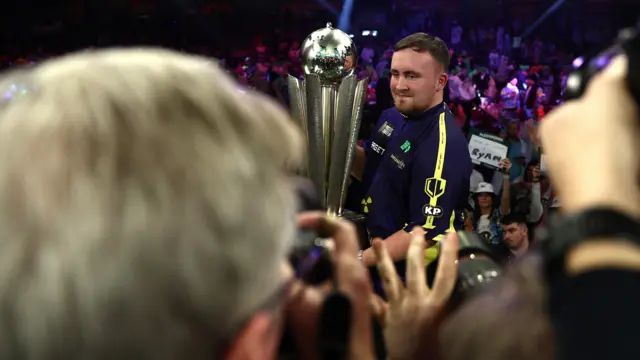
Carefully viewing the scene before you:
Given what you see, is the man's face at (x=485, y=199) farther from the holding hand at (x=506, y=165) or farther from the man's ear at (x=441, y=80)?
the man's ear at (x=441, y=80)

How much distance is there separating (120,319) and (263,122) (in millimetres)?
159

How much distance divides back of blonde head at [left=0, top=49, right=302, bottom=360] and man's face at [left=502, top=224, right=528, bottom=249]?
103 inches

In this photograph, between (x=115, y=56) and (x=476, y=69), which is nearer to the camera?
(x=115, y=56)

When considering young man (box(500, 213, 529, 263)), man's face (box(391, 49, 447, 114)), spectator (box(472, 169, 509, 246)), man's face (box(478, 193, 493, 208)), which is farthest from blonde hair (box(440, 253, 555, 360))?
man's face (box(478, 193, 493, 208))

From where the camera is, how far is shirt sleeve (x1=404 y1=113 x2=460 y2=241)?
1.75m

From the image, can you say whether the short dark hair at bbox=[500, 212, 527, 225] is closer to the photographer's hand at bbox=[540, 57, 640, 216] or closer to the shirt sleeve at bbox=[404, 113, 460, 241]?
the shirt sleeve at bbox=[404, 113, 460, 241]

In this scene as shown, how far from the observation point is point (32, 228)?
1.20 feet

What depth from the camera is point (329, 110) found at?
5.89 ft

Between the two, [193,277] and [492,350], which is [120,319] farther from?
[492,350]

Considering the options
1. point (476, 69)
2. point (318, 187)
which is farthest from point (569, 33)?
point (318, 187)

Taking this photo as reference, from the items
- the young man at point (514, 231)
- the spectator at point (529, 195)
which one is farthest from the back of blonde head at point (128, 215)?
the spectator at point (529, 195)

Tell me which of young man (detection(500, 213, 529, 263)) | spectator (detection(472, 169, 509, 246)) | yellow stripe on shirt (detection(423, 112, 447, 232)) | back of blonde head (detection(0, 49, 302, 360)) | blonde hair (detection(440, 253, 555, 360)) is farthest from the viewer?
spectator (detection(472, 169, 509, 246))

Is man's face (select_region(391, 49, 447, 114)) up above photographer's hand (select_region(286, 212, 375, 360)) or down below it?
above

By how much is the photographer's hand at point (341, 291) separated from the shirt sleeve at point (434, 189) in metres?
1.19
